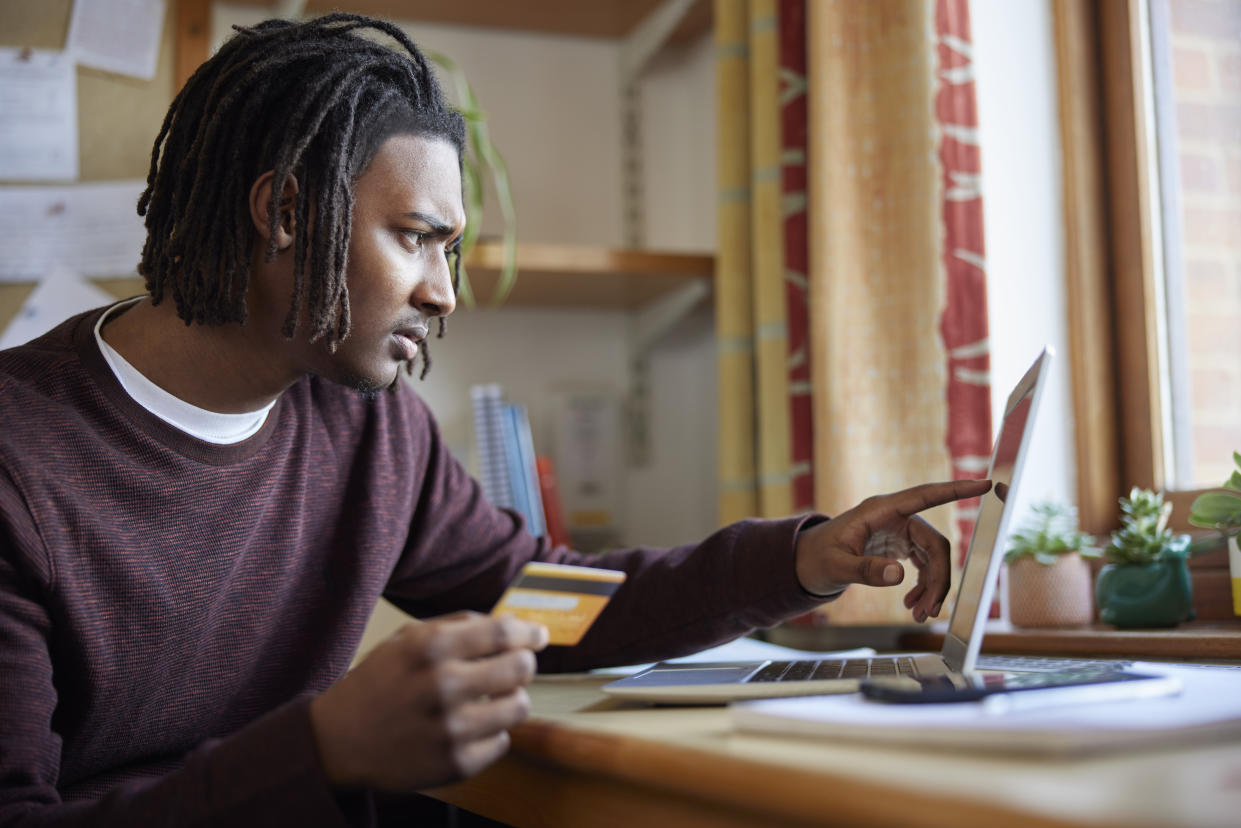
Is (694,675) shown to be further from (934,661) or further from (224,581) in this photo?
(224,581)

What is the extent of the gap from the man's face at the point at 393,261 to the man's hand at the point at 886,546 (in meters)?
0.42

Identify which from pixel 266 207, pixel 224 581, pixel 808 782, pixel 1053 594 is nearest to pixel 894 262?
pixel 1053 594

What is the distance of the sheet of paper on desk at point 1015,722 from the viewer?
47 cm

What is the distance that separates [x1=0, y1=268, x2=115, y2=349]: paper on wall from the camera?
5.50 feet

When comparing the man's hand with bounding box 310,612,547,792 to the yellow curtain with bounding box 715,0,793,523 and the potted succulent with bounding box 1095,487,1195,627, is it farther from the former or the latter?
the yellow curtain with bounding box 715,0,793,523

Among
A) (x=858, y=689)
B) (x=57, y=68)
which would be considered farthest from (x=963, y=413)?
(x=57, y=68)

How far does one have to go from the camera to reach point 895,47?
4.57 ft

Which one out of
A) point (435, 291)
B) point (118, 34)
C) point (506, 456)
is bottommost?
point (506, 456)

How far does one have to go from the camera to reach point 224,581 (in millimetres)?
932

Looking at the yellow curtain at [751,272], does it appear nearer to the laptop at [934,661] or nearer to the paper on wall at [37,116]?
the laptop at [934,661]

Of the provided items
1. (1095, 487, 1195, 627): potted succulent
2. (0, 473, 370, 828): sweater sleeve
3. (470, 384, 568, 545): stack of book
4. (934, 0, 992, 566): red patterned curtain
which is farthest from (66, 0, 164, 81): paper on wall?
(1095, 487, 1195, 627): potted succulent

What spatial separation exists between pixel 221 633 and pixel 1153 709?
2.41 ft

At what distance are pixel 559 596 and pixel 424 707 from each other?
16cm

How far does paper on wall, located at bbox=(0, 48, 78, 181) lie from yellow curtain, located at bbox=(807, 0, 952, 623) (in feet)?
3.83
